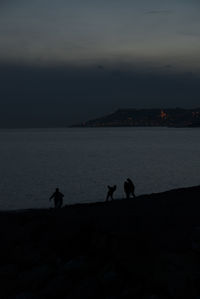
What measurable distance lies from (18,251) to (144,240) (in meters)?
4.86

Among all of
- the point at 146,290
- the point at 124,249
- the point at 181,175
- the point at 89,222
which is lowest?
the point at 146,290

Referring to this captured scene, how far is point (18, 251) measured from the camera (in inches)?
549

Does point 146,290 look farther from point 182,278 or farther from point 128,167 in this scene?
point 128,167

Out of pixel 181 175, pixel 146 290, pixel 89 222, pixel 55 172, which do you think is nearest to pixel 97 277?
pixel 146 290

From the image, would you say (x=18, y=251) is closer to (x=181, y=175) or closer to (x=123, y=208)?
(x=123, y=208)

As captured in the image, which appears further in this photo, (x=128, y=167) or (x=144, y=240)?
(x=128, y=167)

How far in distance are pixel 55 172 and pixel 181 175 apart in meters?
23.3

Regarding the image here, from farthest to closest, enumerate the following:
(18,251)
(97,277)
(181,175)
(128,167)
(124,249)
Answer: (128,167) < (181,175) < (18,251) < (124,249) < (97,277)

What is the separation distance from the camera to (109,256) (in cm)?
1144

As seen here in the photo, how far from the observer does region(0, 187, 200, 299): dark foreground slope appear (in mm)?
9602

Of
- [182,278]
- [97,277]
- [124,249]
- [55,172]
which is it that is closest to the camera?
[182,278]

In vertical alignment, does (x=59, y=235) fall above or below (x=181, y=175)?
below

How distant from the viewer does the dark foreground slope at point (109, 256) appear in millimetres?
9602

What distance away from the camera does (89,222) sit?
14.8 m
